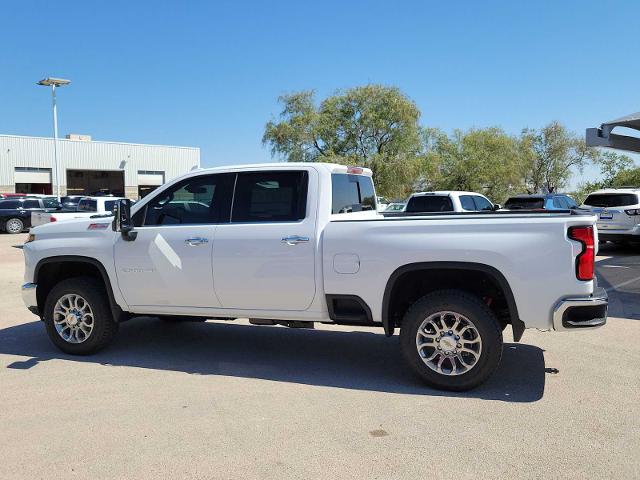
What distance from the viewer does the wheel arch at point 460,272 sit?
14.9ft

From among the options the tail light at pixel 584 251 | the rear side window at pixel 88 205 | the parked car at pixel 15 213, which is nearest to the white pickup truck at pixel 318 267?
the tail light at pixel 584 251

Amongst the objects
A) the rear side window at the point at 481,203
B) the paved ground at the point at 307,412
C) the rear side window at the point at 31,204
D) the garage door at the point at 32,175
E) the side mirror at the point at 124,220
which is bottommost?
the paved ground at the point at 307,412

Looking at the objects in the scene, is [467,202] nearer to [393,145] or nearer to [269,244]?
[269,244]

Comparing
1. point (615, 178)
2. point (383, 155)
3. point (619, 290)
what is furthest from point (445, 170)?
point (619, 290)

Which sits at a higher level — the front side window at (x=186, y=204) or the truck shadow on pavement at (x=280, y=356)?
the front side window at (x=186, y=204)

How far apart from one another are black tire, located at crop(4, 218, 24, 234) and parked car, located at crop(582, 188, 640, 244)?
22.6 m

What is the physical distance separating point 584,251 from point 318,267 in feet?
6.96

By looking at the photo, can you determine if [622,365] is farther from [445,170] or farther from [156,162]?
[156,162]

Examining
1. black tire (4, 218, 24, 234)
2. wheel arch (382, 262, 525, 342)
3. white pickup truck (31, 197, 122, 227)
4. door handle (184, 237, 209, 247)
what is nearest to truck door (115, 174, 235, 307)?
door handle (184, 237, 209, 247)

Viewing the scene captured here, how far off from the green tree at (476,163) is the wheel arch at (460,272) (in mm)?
42379

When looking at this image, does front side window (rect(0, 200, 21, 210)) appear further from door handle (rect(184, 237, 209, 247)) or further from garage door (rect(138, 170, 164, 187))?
garage door (rect(138, 170, 164, 187))

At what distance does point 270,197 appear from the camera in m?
5.39

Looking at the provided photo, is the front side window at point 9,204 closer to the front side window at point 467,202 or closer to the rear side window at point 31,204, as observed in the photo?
the rear side window at point 31,204

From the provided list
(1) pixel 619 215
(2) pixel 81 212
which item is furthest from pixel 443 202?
(2) pixel 81 212
